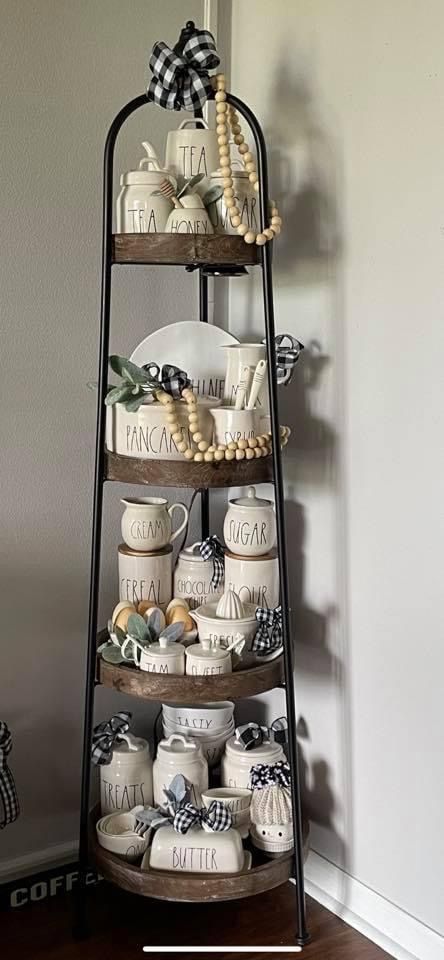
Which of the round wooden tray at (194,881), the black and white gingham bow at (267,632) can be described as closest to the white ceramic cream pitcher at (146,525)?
the black and white gingham bow at (267,632)

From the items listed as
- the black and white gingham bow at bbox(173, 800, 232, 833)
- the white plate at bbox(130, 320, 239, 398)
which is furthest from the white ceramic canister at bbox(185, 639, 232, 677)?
the white plate at bbox(130, 320, 239, 398)

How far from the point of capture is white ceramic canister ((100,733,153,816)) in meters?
1.87

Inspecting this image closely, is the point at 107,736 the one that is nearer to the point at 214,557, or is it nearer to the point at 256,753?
the point at 256,753

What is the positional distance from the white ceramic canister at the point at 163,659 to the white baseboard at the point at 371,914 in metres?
0.56

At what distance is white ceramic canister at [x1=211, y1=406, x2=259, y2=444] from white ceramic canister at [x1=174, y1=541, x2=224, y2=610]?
0.27 meters

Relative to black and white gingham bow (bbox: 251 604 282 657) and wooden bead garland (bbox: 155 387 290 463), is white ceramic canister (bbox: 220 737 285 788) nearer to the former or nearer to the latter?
black and white gingham bow (bbox: 251 604 282 657)

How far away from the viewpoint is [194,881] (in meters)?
1.72

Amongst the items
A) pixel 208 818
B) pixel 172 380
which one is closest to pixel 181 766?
pixel 208 818

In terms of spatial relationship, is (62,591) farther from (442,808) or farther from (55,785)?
(442,808)

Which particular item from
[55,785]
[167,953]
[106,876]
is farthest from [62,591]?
[167,953]

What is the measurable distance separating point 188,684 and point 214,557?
287 mm

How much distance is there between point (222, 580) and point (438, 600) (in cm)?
41

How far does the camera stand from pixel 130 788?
1873 millimetres

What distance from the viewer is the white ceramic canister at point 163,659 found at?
172cm
